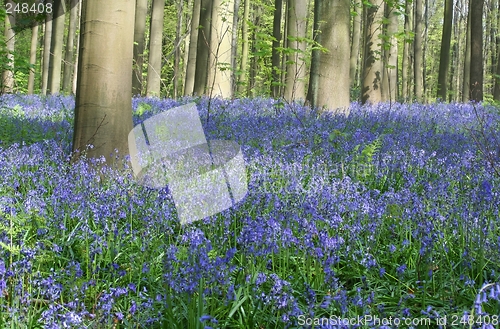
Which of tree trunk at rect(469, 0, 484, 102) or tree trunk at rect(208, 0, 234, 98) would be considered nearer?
tree trunk at rect(208, 0, 234, 98)

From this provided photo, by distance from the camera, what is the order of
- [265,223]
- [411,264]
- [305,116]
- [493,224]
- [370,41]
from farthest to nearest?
[370,41], [305,116], [493,224], [411,264], [265,223]

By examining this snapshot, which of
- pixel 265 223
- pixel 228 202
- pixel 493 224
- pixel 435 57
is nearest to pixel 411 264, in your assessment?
pixel 493 224

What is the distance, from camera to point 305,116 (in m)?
8.70

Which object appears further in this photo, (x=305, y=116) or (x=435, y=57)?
(x=435, y=57)

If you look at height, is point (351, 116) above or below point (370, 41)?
below

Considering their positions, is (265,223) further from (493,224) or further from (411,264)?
(493,224)

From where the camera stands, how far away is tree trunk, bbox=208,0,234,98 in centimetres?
1282

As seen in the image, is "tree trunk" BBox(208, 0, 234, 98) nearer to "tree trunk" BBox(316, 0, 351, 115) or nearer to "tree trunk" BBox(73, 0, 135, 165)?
"tree trunk" BBox(316, 0, 351, 115)

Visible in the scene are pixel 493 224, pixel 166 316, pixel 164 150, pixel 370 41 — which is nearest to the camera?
pixel 166 316

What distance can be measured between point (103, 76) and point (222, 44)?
8.56 metres

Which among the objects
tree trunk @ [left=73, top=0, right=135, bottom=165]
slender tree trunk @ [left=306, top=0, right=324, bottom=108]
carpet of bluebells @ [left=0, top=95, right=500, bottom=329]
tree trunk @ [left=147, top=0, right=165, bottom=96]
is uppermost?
tree trunk @ [left=147, top=0, right=165, bottom=96]

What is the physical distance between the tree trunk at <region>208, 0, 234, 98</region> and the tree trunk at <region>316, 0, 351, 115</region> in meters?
3.02

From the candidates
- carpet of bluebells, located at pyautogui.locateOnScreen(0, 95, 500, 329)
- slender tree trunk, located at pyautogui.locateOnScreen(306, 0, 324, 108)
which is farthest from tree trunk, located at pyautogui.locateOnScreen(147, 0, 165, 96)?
carpet of bluebells, located at pyautogui.locateOnScreen(0, 95, 500, 329)

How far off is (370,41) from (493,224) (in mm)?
11896
